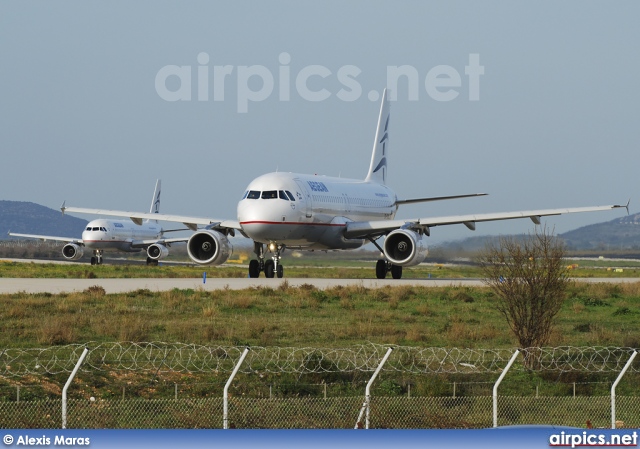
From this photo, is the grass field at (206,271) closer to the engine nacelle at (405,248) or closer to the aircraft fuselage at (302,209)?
the engine nacelle at (405,248)

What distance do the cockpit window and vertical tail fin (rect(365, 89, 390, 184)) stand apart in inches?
690

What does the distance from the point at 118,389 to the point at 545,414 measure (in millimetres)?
7056

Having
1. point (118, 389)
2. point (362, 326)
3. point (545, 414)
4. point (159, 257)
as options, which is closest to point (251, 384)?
point (118, 389)

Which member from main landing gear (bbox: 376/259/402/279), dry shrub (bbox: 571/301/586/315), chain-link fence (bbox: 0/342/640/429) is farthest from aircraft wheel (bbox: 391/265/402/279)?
chain-link fence (bbox: 0/342/640/429)

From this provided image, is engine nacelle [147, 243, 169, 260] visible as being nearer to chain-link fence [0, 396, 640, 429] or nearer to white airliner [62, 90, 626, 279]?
white airliner [62, 90, 626, 279]

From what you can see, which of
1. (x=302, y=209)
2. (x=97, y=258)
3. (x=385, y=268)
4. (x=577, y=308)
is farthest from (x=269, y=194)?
(x=97, y=258)

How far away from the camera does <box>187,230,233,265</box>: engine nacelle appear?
156ft

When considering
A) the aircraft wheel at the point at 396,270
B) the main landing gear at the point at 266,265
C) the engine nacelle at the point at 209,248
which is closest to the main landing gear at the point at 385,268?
the aircraft wheel at the point at 396,270

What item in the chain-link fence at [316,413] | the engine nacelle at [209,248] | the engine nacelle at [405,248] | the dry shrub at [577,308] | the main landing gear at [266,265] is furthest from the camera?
the main landing gear at [266,265]

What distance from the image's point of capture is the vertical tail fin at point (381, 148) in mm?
63031

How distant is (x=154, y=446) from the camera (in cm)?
910

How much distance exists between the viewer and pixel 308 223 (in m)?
47.5

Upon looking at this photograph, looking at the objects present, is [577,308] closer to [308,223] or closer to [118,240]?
[308,223]

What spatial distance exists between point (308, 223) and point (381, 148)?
17.9 meters
